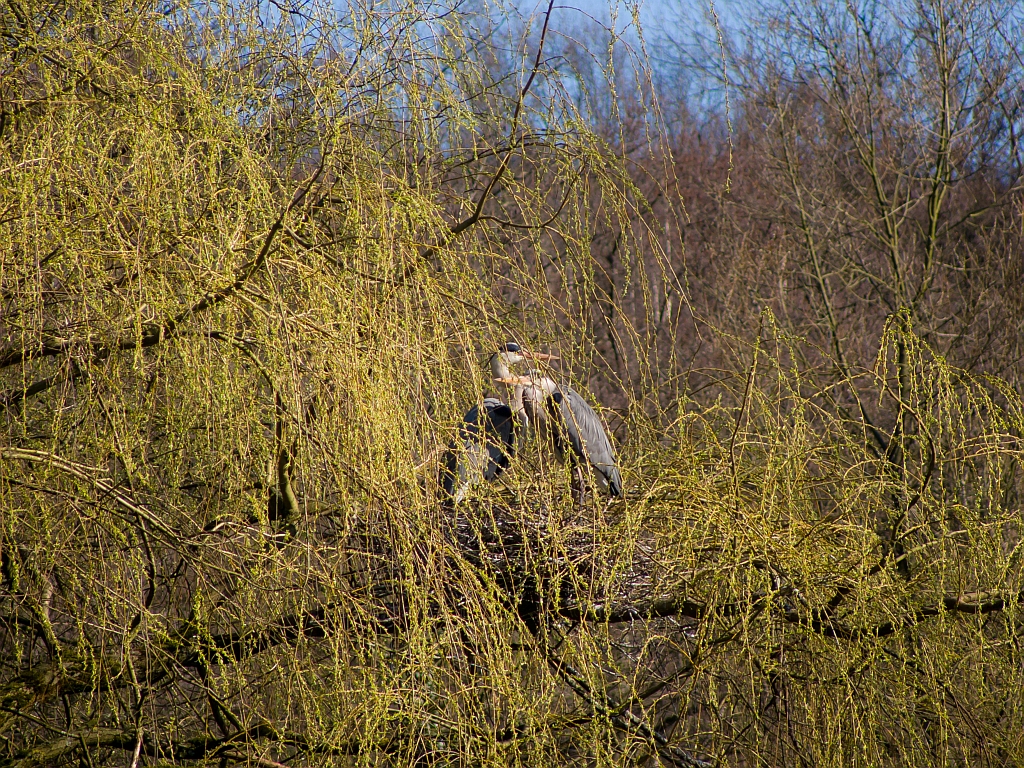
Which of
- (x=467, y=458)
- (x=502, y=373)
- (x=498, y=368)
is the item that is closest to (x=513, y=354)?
(x=502, y=373)

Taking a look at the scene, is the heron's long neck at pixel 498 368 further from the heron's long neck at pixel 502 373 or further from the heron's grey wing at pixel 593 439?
the heron's grey wing at pixel 593 439

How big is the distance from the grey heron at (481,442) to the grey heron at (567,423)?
0.16 feet

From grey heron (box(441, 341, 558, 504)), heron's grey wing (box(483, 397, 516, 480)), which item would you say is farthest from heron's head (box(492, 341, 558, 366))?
heron's grey wing (box(483, 397, 516, 480))

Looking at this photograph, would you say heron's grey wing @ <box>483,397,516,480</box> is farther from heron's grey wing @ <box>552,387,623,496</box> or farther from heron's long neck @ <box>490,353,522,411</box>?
heron's grey wing @ <box>552,387,623,496</box>

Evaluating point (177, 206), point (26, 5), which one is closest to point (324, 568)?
point (177, 206)

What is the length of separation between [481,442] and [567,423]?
1.75 feet

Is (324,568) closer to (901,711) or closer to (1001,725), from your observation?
(901,711)

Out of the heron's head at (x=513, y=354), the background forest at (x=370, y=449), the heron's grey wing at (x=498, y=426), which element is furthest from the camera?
the heron's grey wing at (x=498, y=426)

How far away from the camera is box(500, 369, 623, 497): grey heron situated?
10.0 feet

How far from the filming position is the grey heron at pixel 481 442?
266cm

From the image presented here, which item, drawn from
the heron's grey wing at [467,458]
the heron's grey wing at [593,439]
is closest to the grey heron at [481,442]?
the heron's grey wing at [467,458]

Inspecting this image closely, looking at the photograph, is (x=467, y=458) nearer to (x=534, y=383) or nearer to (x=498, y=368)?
(x=534, y=383)

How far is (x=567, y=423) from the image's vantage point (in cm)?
318

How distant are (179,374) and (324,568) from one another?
605mm
